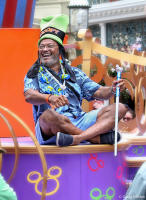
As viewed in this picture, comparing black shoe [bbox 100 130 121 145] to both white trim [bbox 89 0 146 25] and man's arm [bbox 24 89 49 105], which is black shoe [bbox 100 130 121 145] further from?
white trim [bbox 89 0 146 25]

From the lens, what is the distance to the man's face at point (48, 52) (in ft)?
9.95

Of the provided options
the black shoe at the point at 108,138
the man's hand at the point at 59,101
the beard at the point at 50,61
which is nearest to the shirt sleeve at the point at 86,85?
the beard at the point at 50,61

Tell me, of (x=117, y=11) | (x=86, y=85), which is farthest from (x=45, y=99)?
(x=117, y=11)

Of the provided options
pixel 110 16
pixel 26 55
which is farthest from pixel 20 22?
pixel 110 16

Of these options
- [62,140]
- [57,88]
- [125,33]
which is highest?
[125,33]

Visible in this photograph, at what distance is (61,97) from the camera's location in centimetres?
262

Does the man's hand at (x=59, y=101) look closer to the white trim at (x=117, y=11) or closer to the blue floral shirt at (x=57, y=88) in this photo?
the blue floral shirt at (x=57, y=88)

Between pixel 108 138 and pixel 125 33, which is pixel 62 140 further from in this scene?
pixel 125 33

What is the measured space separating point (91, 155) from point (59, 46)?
0.88 m

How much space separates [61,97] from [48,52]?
540 millimetres

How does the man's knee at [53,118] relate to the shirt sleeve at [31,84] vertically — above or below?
below

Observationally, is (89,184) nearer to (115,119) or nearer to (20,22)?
(115,119)

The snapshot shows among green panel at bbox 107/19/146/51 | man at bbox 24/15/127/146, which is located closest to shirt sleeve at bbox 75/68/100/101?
man at bbox 24/15/127/146

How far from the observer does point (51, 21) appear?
3.07m
